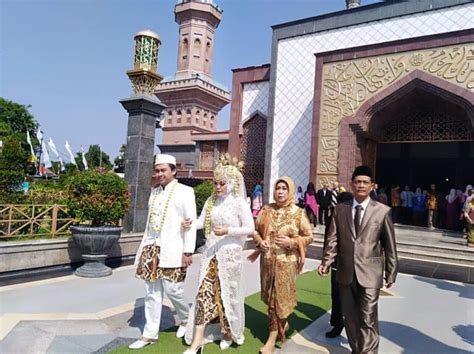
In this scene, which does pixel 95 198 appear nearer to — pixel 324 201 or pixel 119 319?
pixel 119 319

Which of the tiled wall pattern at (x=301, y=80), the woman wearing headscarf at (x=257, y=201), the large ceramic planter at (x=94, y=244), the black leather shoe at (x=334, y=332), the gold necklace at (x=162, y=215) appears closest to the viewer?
the gold necklace at (x=162, y=215)

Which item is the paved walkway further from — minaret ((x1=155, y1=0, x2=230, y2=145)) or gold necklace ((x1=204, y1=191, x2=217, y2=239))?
minaret ((x1=155, y1=0, x2=230, y2=145))

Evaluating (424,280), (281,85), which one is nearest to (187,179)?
(281,85)

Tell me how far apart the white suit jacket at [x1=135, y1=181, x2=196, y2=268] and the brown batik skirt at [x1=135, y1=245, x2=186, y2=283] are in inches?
2.3

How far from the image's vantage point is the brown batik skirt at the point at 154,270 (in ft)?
9.73

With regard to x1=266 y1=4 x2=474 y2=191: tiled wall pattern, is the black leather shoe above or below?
below

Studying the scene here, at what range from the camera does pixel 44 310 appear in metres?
3.56

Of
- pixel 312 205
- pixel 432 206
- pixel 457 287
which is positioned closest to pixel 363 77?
pixel 312 205

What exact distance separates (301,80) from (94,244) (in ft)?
30.8

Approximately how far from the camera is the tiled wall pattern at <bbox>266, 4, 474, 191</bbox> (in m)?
10.9

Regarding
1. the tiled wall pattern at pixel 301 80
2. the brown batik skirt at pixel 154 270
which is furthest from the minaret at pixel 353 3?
the brown batik skirt at pixel 154 270

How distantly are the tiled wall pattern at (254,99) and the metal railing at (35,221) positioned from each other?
914cm

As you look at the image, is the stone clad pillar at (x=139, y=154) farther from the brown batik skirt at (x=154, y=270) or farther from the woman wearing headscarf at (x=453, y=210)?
the woman wearing headscarf at (x=453, y=210)

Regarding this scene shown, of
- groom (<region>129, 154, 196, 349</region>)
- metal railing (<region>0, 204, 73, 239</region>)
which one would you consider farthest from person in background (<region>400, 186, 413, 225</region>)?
groom (<region>129, 154, 196, 349</region>)
